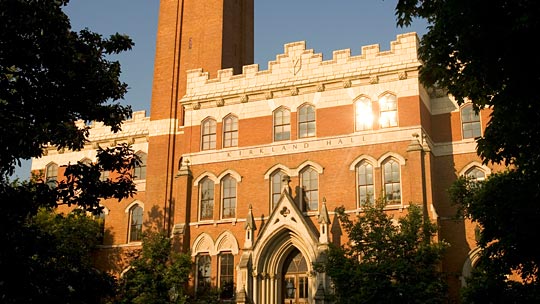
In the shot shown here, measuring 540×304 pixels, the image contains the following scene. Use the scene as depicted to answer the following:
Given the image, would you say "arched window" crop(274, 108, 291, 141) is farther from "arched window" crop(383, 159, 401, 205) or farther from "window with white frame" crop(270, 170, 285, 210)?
"arched window" crop(383, 159, 401, 205)

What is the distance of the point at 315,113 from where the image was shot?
3225 cm

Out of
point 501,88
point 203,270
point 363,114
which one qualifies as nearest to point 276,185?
point 363,114

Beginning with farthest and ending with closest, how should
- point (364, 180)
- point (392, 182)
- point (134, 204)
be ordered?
point (134, 204) → point (364, 180) → point (392, 182)

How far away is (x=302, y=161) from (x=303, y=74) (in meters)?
4.42

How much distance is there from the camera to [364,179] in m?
30.5

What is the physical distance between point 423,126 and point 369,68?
373 centimetres

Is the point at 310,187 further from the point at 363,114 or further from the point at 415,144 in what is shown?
the point at 415,144

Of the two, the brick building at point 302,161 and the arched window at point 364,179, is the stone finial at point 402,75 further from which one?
the arched window at point 364,179

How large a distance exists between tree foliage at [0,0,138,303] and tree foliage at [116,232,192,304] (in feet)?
50.4

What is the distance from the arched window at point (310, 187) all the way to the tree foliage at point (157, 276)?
6.13m

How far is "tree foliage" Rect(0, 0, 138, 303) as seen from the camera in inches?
496

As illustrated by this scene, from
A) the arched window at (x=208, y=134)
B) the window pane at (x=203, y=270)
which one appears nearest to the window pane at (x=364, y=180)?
the arched window at (x=208, y=134)

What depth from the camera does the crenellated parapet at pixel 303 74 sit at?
31031 mm

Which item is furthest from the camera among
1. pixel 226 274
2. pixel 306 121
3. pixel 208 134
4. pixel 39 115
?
pixel 208 134
